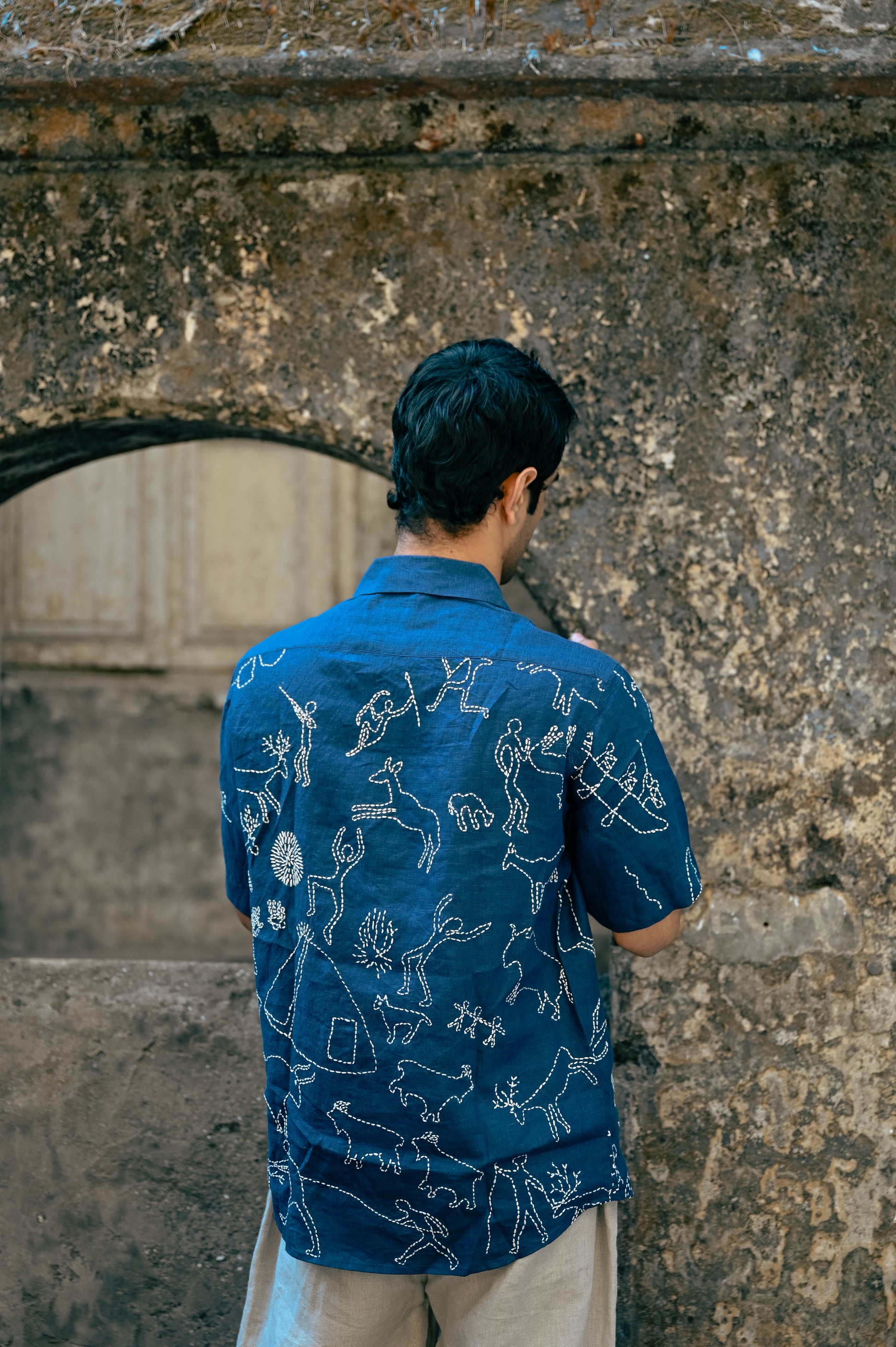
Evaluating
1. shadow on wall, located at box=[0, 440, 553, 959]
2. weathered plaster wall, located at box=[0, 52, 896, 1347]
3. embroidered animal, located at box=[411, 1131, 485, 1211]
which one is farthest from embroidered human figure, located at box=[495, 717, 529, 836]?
shadow on wall, located at box=[0, 440, 553, 959]

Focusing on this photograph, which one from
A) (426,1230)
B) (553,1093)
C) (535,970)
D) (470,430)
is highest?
(470,430)

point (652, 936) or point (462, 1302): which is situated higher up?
point (652, 936)

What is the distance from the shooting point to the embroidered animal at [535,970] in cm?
112

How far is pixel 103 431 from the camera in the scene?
194 centimetres

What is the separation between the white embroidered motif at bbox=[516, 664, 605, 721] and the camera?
1.11 meters

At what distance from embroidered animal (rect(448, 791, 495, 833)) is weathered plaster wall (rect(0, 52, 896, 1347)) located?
73cm

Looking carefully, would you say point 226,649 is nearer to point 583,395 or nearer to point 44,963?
point 44,963

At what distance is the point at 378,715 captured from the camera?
3.65 ft

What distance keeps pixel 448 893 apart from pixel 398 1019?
0.14m

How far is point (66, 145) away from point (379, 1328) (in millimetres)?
1775

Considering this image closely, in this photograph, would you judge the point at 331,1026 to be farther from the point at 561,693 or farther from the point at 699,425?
the point at 699,425

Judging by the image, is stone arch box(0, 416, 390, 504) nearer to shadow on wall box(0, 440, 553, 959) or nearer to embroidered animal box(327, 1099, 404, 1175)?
embroidered animal box(327, 1099, 404, 1175)

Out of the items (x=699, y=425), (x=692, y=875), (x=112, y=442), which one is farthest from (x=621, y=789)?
(x=112, y=442)

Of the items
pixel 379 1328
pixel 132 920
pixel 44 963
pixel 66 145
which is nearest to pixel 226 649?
pixel 132 920
